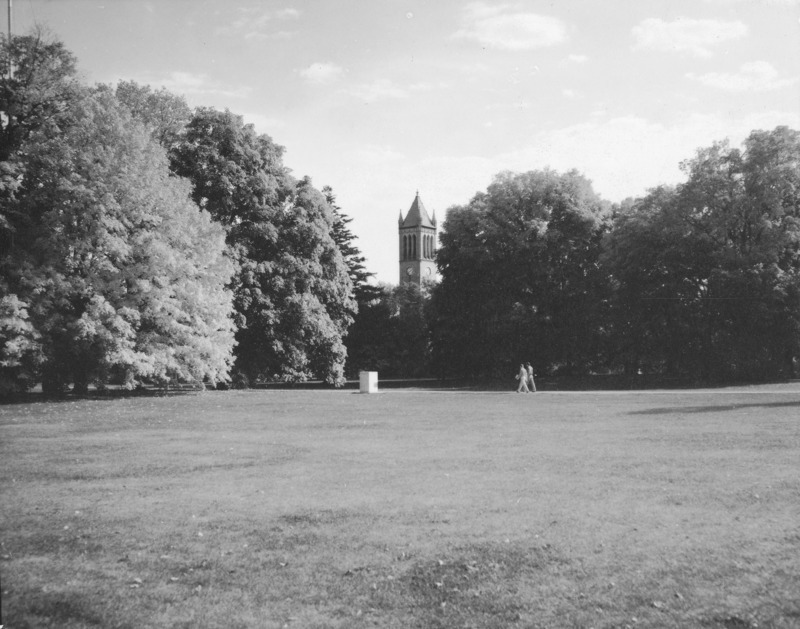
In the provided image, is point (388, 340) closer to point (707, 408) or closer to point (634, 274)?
point (634, 274)

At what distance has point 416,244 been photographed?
14362 cm

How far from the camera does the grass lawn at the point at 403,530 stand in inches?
267

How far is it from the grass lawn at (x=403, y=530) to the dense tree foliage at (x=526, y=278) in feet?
115

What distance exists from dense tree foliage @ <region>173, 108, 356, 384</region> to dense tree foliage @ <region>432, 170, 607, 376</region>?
14.1 meters

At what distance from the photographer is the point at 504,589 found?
7.23 metres

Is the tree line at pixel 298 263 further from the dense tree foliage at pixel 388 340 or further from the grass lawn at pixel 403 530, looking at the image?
the grass lawn at pixel 403 530

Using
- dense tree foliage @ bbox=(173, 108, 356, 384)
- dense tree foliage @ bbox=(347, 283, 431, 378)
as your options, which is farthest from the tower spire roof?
dense tree foliage @ bbox=(173, 108, 356, 384)

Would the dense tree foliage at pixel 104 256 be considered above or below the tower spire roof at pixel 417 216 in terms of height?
below

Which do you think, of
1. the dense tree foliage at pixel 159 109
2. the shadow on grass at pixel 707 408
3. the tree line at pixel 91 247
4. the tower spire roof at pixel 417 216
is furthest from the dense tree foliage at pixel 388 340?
the tower spire roof at pixel 417 216

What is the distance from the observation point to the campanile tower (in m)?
143

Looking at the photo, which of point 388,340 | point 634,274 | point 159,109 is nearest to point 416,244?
point 388,340

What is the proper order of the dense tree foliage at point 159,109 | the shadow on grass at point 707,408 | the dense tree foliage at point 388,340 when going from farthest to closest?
the dense tree foliage at point 388,340 < the dense tree foliage at point 159,109 < the shadow on grass at point 707,408

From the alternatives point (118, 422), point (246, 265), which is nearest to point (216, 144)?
point (246, 265)

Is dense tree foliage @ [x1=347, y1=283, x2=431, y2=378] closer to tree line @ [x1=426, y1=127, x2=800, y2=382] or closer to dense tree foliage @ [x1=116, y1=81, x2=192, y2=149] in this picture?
tree line @ [x1=426, y1=127, x2=800, y2=382]
